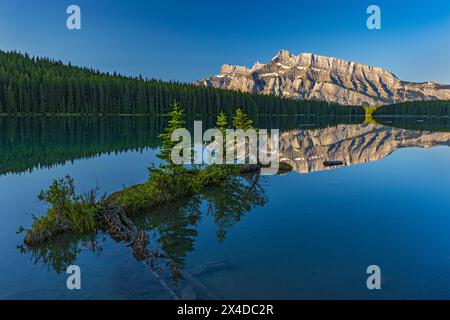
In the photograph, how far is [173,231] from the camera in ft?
59.3

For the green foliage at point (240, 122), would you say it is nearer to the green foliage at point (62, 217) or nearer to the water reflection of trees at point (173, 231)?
the water reflection of trees at point (173, 231)

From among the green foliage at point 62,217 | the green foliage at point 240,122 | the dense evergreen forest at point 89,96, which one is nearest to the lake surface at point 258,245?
the green foliage at point 62,217

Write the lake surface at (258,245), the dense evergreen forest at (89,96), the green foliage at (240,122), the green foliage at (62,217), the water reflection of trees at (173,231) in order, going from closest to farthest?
the lake surface at (258,245) → the water reflection of trees at (173,231) → the green foliage at (62,217) → the green foliage at (240,122) → the dense evergreen forest at (89,96)

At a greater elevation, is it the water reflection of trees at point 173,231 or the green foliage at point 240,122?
the green foliage at point 240,122

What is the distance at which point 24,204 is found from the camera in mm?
22188

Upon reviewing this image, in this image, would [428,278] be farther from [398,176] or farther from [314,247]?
[398,176]

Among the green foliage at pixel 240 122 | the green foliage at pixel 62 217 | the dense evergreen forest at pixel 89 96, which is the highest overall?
the dense evergreen forest at pixel 89 96

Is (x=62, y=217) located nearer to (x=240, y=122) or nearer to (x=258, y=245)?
(x=258, y=245)

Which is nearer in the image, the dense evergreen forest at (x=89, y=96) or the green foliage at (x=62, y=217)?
the green foliage at (x=62, y=217)

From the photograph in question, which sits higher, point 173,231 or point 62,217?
point 62,217

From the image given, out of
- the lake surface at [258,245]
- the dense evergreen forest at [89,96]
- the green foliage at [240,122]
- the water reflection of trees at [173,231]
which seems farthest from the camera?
the dense evergreen forest at [89,96]

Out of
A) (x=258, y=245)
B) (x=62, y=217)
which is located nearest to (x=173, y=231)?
(x=258, y=245)

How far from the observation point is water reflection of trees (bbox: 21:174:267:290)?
1388cm

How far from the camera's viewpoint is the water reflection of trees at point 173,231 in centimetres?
1388
